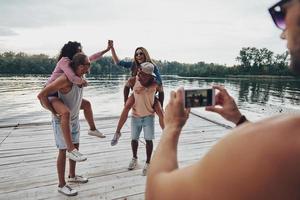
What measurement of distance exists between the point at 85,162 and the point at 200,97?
4.09 metres

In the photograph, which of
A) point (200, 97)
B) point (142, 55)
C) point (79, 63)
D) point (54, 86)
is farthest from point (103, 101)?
point (200, 97)

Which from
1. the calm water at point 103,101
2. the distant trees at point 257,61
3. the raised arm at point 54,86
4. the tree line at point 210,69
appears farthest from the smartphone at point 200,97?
the distant trees at point 257,61

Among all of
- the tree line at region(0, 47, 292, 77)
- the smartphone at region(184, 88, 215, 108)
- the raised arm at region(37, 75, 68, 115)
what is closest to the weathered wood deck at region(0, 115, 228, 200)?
the raised arm at region(37, 75, 68, 115)

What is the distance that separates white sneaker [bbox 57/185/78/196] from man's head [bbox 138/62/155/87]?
80.9 inches

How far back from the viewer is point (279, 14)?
3.07ft

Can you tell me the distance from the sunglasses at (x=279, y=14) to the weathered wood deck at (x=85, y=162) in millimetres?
3325

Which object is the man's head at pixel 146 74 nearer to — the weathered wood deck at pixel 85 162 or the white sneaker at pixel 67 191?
the weathered wood deck at pixel 85 162

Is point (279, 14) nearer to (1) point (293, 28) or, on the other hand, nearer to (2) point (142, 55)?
(1) point (293, 28)

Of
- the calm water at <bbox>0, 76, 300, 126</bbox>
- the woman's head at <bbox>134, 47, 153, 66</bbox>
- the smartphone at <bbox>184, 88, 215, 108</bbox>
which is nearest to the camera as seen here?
the smartphone at <bbox>184, 88, 215, 108</bbox>

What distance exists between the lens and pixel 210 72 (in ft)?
442

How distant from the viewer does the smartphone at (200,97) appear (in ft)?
4.81

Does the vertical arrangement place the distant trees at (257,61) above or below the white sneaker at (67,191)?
above

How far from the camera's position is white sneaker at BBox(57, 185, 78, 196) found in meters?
3.81

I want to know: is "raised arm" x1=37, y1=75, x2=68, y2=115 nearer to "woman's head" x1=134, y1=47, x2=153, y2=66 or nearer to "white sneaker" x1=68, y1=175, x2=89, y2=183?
"white sneaker" x1=68, y1=175, x2=89, y2=183
